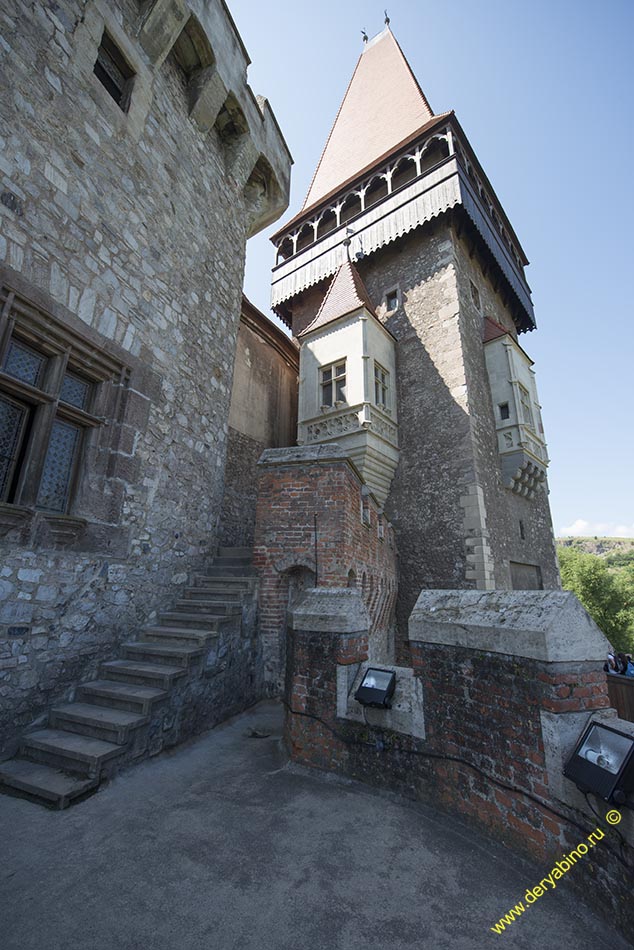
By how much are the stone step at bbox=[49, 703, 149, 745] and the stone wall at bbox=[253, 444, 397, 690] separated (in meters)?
2.34

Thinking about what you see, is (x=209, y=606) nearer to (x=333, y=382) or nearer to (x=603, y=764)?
(x=603, y=764)

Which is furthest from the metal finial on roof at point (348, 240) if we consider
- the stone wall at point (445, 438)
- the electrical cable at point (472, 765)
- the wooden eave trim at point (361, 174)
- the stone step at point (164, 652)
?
the electrical cable at point (472, 765)

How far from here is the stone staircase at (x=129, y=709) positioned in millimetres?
3430

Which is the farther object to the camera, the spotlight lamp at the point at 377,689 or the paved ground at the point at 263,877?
the spotlight lamp at the point at 377,689

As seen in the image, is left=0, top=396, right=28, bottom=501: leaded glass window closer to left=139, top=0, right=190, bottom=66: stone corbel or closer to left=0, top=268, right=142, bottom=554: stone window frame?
left=0, top=268, right=142, bottom=554: stone window frame

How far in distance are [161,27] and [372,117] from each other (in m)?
15.2

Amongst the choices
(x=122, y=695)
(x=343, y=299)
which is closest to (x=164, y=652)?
(x=122, y=695)

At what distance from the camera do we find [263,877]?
2.32 m

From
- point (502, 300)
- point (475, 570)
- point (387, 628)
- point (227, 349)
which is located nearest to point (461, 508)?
point (475, 570)

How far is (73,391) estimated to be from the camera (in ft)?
17.3

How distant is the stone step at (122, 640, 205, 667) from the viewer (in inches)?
185

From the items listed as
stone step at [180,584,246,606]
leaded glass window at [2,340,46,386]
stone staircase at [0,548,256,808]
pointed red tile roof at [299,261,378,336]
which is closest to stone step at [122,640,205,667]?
stone staircase at [0,548,256,808]

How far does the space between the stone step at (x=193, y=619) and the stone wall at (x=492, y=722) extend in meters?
1.90

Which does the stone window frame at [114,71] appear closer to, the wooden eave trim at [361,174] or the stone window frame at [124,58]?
the stone window frame at [124,58]
